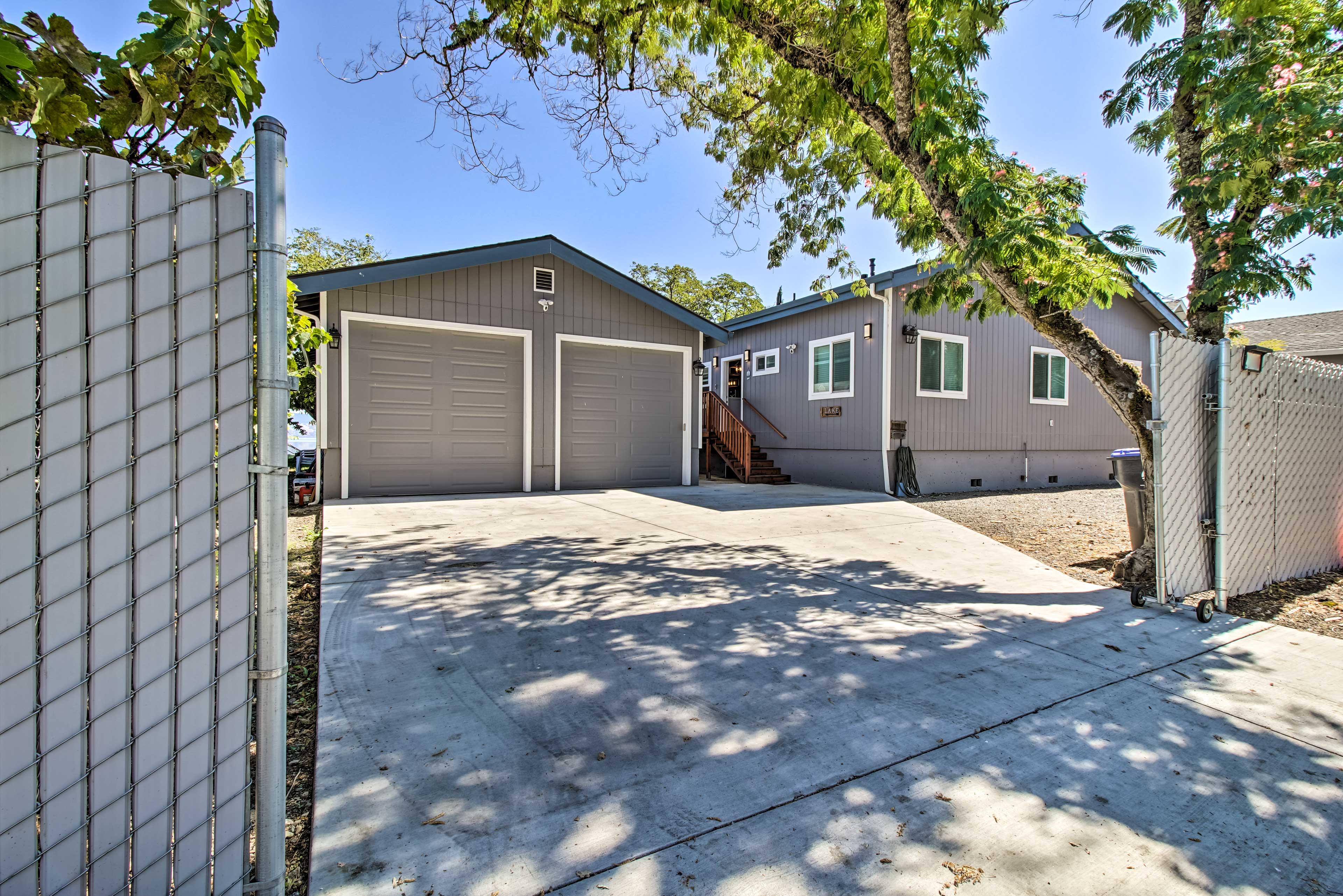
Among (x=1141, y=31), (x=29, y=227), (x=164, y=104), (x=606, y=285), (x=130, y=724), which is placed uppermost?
(x=1141, y=31)

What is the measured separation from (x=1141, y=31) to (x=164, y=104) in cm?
651

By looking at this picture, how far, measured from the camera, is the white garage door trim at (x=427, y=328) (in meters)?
8.13

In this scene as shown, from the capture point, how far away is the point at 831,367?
1155 cm

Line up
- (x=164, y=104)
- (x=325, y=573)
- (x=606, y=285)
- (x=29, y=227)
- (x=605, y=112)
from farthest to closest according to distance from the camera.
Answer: (x=606, y=285) < (x=605, y=112) < (x=325, y=573) < (x=164, y=104) < (x=29, y=227)

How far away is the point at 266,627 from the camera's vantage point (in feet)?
4.18

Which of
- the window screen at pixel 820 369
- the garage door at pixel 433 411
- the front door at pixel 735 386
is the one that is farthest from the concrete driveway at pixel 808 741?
the front door at pixel 735 386

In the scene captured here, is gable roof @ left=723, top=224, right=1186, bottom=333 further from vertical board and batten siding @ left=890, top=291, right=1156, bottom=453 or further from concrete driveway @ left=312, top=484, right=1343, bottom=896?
concrete driveway @ left=312, top=484, right=1343, bottom=896

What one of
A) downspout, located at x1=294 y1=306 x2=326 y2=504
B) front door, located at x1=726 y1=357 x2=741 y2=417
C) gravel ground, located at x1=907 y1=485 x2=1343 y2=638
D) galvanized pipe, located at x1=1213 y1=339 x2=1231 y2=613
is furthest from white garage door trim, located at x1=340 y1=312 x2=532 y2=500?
galvanized pipe, located at x1=1213 y1=339 x2=1231 y2=613

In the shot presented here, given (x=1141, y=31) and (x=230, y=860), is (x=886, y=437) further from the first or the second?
(x=230, y=860)

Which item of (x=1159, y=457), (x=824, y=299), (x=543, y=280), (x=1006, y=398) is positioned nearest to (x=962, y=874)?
(x=1159, y=457)

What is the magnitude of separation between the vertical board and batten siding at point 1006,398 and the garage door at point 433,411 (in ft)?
20.5

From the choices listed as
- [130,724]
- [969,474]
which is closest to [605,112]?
[130,724]

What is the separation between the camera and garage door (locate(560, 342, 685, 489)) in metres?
9.79

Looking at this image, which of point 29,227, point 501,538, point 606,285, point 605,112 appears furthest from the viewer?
point 606,285
